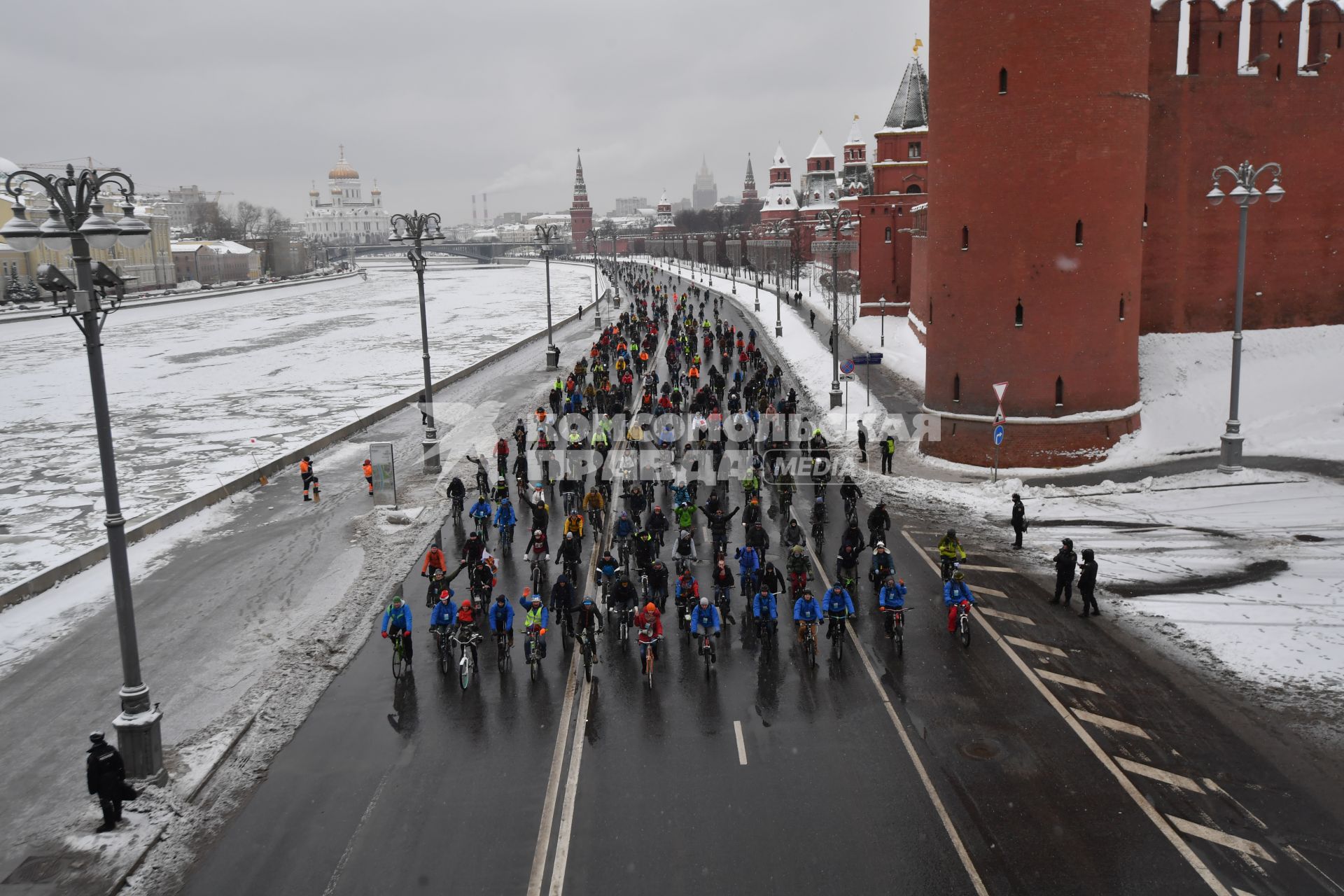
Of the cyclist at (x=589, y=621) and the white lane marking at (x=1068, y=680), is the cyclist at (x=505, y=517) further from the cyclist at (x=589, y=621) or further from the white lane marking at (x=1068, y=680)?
the white lane marking at (x=1068, y=680)

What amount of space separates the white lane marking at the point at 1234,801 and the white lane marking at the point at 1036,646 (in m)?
3.19

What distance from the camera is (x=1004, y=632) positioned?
534 inches

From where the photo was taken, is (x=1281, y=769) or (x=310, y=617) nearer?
(x=1281, y=769)

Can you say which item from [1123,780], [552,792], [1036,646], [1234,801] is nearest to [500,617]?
[552,792]

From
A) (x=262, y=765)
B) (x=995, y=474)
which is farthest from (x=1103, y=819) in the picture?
(x=995, y=474)

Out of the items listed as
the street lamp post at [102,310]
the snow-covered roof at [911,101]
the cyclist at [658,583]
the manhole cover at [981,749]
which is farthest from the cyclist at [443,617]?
the snow-covered roof at [911,101]

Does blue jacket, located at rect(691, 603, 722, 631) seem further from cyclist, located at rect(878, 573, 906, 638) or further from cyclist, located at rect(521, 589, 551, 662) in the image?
cyclist, located at rect(878, 573, 906, 638)

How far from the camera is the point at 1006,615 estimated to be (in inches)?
559

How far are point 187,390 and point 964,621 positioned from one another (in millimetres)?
38203

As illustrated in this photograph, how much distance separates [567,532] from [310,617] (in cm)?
395

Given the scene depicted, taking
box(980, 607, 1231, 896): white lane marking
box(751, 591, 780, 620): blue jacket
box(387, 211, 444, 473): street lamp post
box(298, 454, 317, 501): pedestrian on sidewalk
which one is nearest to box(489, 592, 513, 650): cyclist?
box(751, 591, 780, 620): blue jacket

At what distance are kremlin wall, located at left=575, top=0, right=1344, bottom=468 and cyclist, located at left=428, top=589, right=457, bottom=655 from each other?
15426 millimetres

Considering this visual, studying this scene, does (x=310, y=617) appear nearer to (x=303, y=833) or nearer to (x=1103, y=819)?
(x=303, y=833)

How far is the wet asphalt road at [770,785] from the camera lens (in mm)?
8367
